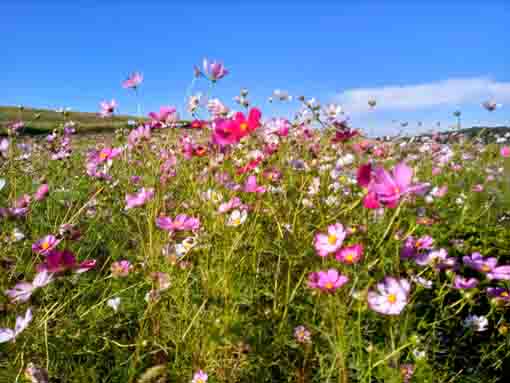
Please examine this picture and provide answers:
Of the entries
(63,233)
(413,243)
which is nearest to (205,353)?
(63,233)

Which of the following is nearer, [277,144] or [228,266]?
[228,266]

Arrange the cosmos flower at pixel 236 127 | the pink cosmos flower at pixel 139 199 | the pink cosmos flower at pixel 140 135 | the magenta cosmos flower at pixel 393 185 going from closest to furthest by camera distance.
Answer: the magenta cosmos flower at pixel 393 185 < the cosmos flower at pixel 236 127 < the pink cosmos flower at pixel 139 199 < the pink cosmos flower at pixel 140 135

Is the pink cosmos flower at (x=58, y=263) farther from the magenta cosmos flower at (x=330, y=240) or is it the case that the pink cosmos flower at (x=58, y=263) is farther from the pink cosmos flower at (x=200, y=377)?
the magenta cosmos flower at (x=330, y=240)

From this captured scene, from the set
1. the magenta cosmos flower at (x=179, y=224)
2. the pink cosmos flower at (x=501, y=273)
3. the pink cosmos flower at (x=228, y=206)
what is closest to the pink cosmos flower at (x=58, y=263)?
the magenta cosmos flower at (x=179, y=224)

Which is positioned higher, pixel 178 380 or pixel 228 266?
pixel 228 266

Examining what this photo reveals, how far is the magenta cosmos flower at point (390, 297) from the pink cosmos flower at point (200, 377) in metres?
0.40

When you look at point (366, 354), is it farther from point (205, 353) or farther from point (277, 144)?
point (277, 144)

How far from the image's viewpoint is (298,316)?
1243 millimetres

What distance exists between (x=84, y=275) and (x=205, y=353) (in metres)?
0.60

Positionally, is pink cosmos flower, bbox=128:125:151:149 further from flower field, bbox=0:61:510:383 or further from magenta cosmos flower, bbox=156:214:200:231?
magenta cosmos flower, bbox=156:214:200:231

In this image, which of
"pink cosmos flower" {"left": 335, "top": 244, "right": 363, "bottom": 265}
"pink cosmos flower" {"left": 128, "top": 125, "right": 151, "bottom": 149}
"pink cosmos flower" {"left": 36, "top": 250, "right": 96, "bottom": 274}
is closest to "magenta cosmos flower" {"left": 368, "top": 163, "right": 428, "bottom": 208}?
"pink cosmos flower" {"left": 335, "top": 244, "right": 363, "bottom": 265}

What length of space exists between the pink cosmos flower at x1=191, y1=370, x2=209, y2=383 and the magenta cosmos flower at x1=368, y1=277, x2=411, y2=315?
0.40 m

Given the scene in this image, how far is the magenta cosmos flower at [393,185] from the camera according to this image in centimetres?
84

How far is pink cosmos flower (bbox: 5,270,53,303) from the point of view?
3.05ft
